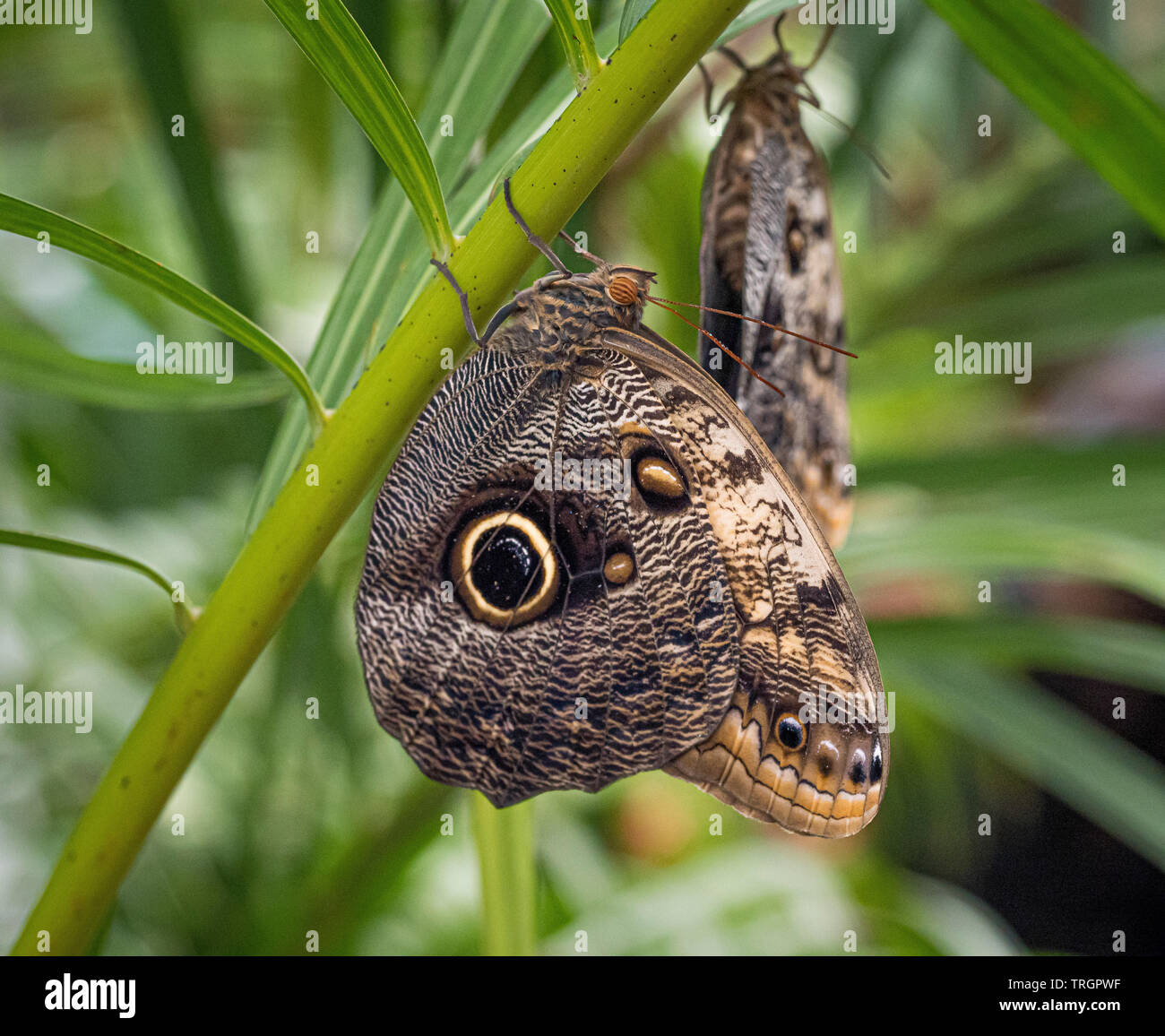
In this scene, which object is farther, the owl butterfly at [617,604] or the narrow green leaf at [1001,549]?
the narrow green leaf at [1001,549]

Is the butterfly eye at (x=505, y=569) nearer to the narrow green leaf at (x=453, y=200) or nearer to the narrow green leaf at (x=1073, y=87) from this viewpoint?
the narrow green leaf at (x=453, y=200)

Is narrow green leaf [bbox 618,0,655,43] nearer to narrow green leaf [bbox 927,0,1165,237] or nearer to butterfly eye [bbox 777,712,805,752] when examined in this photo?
narrow green leaf [bbox 927,0,1165,237]

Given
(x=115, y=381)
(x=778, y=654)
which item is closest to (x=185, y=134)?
(x=115, y=381)

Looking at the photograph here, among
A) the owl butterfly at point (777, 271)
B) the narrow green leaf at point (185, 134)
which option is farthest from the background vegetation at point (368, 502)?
the owl butterfly at point (777, 271)

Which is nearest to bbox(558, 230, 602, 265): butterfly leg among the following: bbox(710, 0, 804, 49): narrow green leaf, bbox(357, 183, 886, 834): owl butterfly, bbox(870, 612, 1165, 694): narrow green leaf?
bbox(357, 183, 886, 834): owl butterfly
